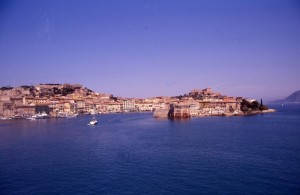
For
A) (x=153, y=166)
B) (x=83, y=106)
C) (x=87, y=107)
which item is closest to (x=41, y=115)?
(x=83, y=106)

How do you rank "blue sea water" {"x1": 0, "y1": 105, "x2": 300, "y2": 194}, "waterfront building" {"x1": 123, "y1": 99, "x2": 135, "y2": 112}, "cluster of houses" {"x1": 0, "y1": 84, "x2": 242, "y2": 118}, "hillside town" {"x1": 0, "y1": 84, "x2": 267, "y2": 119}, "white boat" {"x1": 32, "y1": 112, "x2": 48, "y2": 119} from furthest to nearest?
"waterfront building" {"x1": 123, "y1": 99, "x2": 135, "y2": 112}, "white boat" {"x1": 32, "y1": 112, "x2": 48, "y2": 119}, "cluster of houses" {"x1": 0, "y1": 84, "x2": 242, "y2": 118}, "hillside town" {"x1": 0, "y1": 84, "x2": 267, "y2": 119}, "blue sea water" {"x1": 0, "y1": 105, "x2": 300, "y2": 194}

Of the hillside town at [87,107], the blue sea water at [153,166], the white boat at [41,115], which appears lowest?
the blue sea water at [153,166]

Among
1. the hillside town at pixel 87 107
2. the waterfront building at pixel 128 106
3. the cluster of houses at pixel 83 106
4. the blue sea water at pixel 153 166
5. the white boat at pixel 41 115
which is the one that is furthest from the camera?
the waterfront building at pixel 128 106

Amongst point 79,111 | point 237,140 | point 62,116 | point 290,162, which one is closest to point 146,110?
point 79,111

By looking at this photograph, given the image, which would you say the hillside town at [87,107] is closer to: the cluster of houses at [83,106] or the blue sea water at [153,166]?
the cluster of houses at [83,106]

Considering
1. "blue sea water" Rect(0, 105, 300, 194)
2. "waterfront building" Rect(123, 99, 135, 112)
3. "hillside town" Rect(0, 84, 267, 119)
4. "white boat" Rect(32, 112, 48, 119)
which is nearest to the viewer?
"blue sea water" Rect(0, 105, 300, 194)

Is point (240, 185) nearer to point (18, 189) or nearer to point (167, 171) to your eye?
point (167, 171)

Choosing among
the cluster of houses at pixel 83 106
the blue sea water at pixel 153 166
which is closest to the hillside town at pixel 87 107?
the cluster of houses at pixel 83 106

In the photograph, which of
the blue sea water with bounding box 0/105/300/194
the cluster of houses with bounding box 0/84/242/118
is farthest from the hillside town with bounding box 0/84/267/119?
the blue sea water with bounding box 0/105/300/194

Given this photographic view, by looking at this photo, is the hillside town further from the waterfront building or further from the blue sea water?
the blue sea water

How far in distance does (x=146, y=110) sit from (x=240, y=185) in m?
37.5

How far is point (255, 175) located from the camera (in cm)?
750

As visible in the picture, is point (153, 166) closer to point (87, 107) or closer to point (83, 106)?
point (83, 106)

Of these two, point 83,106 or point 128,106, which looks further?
point 128,106
